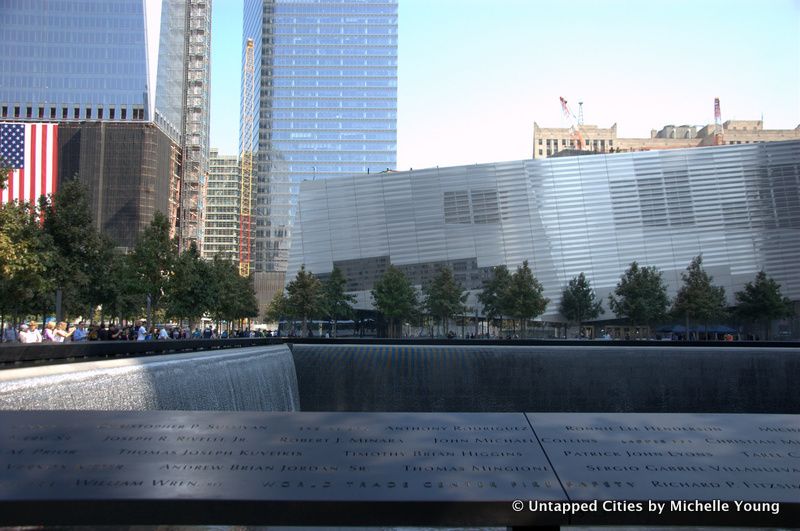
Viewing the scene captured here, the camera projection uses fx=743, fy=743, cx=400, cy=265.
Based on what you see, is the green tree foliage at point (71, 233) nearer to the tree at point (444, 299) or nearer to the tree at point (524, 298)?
the tree at point (444, 299)

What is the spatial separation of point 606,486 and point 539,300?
6230cm

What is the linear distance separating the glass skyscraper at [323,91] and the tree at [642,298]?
262 feet

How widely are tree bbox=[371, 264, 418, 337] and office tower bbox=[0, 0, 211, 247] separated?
4841cm

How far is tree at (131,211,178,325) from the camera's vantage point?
43781mm

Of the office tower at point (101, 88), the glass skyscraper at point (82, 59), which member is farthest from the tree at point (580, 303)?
the glass skyscraper at point (82, 59)

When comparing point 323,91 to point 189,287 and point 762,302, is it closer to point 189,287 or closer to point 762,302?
point 762,302

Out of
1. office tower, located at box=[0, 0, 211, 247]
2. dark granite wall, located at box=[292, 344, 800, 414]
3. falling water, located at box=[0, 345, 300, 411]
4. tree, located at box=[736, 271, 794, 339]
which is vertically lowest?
dark granite wall, located at box=[292, 344, 800, 414]

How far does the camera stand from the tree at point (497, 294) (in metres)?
66.6

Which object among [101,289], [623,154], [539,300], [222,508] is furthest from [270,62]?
[222,508]

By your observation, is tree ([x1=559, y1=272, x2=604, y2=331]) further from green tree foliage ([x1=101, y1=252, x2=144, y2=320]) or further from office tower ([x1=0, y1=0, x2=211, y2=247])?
office tower ([x1=0, y1=0, x2=211, y2=247])

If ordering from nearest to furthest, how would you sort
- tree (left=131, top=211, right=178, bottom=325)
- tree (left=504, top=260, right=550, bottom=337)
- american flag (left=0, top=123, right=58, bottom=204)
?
tree (left=131, top=211, right=178, bottom=325), american flag (left=0, top=123, right=58, bottom=204), tree (left=504, top=260, right=550, bottom=337)

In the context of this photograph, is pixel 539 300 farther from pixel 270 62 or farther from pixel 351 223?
pixel 270 62

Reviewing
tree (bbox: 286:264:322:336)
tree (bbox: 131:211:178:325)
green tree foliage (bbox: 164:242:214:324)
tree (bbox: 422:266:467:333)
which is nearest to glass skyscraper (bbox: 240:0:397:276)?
tree (bbox: 286:264:322:336)

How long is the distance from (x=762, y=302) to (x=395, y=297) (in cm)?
3424
